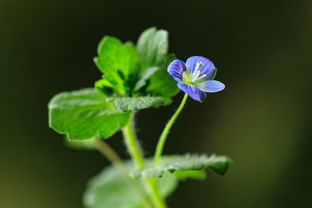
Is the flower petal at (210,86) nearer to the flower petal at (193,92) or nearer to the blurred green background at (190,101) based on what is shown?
the flower petal at (193,92)

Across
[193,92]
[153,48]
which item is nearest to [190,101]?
[153,48]

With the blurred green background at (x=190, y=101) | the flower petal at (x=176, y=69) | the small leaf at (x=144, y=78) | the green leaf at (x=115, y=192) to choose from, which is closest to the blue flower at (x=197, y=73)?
the flower petal at (x=176, y=69)

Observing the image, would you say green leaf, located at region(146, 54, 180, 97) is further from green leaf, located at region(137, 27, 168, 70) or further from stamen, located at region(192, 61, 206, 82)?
stamen, located at region(192, 61, 206, 82)

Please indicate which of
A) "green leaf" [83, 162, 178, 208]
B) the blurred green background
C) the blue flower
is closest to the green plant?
the blue flower

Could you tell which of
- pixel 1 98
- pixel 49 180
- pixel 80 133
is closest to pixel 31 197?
pixel 49 180

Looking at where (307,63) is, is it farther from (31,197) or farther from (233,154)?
(31,197)
